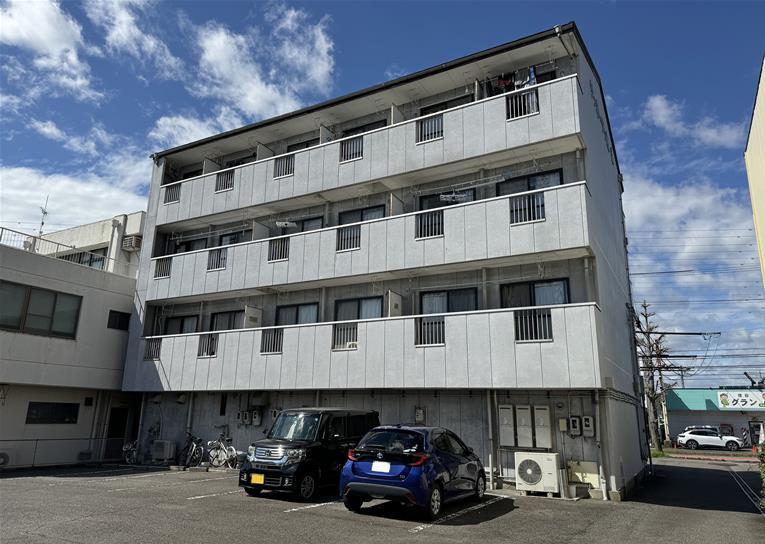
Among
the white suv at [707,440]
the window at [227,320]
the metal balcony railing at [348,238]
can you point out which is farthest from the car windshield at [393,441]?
the white suv at [707,440]

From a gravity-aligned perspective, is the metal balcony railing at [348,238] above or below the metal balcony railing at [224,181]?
below

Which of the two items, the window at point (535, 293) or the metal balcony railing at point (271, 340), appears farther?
the metal balcony railing at point (271, 340)

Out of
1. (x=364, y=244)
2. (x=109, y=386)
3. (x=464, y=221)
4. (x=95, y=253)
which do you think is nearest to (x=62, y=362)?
(x=109, y=386)

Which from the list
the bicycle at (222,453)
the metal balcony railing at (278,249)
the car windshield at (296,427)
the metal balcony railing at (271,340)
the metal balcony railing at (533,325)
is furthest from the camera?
the metal balcony railing at (278,249)

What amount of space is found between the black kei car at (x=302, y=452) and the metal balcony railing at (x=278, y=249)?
7014mm

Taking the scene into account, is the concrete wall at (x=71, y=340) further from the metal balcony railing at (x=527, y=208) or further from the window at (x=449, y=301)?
the metal balcony railing at (x=527, y=208)

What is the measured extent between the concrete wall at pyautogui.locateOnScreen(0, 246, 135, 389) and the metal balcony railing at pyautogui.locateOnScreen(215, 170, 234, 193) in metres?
5.60

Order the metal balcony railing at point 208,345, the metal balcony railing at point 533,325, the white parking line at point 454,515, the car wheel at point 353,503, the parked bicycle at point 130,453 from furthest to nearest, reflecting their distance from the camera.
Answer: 1. the parked bicycle at point 130,453
2. the metal balcony railing at point 208,345
3. the metal balcony railing at point 533,325
4. the car wheel at point 353,503
5. the white parking line at point 454,515

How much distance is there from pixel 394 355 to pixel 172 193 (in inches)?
515

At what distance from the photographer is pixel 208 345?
19.3 metres

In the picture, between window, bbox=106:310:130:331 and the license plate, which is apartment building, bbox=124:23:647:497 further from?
the license plate

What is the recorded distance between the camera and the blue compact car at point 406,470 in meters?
9.23

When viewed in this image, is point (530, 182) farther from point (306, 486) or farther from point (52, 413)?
point (52, 413)

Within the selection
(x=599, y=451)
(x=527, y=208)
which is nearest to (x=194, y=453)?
(x=599, y=451)
